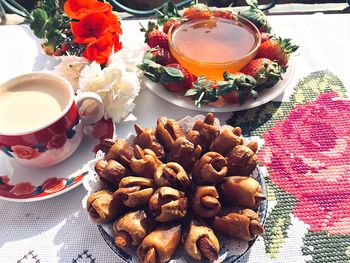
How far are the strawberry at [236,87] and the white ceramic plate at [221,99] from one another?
0.02 m

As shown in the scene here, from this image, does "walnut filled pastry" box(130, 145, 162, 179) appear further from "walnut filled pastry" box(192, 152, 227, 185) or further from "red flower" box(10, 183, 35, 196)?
"red flower" box(10, 183, 35, 196)

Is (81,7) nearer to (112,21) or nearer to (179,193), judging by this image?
(112,21)

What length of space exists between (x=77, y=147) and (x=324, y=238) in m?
0.43

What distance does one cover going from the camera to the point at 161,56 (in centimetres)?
75

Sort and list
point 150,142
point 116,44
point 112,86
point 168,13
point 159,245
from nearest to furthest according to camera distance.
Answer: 1. point 159,245
2. point 150,142
3. point 112,86
4. point 116,44
5. point 168,13

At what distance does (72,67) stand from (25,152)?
Answer: 0.23m

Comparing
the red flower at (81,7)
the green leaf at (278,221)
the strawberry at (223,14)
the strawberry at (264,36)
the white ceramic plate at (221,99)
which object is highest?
the red flower at (81,7)

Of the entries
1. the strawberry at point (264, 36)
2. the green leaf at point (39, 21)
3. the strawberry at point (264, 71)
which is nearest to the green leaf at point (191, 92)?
the strawberry at point (264, 71)

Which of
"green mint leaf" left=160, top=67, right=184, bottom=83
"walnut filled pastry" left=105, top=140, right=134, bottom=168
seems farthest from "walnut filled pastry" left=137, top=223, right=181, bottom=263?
"green mint leaf" left=160, top=67, right=184, bottom=83

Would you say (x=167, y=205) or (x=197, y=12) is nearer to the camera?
(x=167, y=205)

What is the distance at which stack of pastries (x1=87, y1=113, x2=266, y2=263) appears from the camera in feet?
1.46

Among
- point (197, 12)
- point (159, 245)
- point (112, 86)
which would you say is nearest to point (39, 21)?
point (112, 86)

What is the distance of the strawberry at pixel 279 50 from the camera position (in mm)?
745

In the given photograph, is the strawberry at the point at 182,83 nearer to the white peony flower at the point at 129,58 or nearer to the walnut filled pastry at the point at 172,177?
the white peony flower at the point at 129,58
